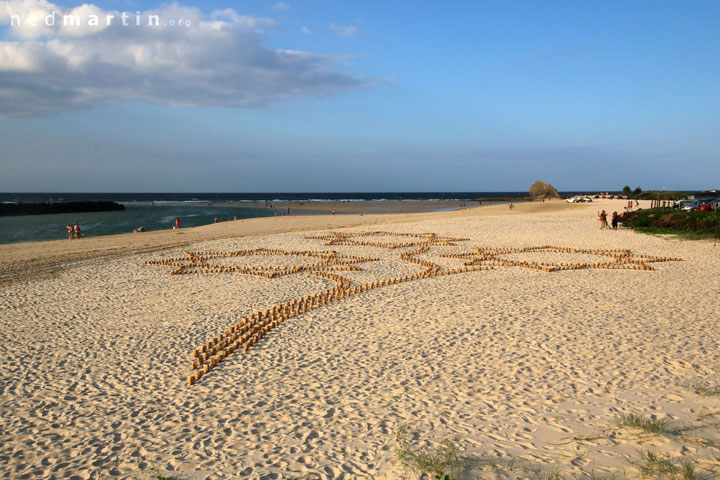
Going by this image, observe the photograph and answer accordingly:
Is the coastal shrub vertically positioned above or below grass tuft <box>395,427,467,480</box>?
above

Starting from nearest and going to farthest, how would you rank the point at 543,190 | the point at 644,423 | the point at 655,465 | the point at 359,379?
1. the point at 655,465
2. the point at 644,423
3. the point at 359,379
4. the point at 543,190

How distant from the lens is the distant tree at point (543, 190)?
88.8 m

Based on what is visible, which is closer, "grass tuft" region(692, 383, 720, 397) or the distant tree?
"grass tuft" region(692, 383, 720, 397)

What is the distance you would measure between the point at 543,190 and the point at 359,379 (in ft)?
293

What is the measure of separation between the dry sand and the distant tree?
78194mm

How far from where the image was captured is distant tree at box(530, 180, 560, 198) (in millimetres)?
88750

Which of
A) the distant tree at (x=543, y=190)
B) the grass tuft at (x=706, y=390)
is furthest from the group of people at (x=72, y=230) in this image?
the distant tree at (x=543, y=190)

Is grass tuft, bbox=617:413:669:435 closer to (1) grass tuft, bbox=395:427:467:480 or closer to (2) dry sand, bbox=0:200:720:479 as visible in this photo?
(2) dry sand, bbox=0:200:720:479

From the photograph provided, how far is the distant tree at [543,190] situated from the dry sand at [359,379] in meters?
78.2

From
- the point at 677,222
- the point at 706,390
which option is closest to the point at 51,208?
the point at 677,222

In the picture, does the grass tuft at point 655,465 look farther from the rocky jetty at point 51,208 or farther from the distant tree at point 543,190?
the distant tree at point 543,190

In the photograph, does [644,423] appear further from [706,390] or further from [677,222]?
[677,222]

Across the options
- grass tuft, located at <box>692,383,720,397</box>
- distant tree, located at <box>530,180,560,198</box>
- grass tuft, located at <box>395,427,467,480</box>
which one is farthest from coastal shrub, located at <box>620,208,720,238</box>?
distant tree, located at <box>530,180,560,198</box>

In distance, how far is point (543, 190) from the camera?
89.2m
